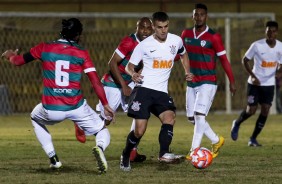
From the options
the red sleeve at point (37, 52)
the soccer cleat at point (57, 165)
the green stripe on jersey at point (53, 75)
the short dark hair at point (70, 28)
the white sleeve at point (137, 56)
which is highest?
the short dark hair at point (70, 28)

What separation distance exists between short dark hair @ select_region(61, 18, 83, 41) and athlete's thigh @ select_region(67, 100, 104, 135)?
860 mm

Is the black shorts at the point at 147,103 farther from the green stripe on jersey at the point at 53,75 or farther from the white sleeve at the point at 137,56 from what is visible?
the green stripe on jersey at the point at 53,75

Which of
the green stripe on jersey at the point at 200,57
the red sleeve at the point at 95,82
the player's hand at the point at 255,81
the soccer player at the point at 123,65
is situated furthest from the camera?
the player's hand at the point at 255,81

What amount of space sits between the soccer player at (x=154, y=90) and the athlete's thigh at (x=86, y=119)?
0.48m

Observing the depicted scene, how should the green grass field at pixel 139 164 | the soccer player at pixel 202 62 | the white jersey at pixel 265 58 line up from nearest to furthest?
1. the green grass field at pixel 139 164
2. the soccer player at pixel 202 62
3. the white jersey at pixel 265 58

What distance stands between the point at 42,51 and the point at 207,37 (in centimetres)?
325

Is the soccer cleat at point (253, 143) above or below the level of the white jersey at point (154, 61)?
below

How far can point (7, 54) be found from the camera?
11.7 m

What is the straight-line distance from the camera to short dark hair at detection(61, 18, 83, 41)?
11.4 meters

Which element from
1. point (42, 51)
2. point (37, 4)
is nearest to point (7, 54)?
point (42, 51)

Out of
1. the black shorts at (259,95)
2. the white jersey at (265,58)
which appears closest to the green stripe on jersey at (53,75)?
the black shorts at (259,95)

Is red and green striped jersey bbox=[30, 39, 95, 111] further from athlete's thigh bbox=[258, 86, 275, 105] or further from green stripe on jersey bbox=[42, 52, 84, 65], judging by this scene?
athlete's thigh bbox=[258, 86, 275, 105]

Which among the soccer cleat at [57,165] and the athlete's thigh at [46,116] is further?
the soccer cleat at [57,165]

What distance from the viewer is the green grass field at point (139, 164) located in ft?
35.9
